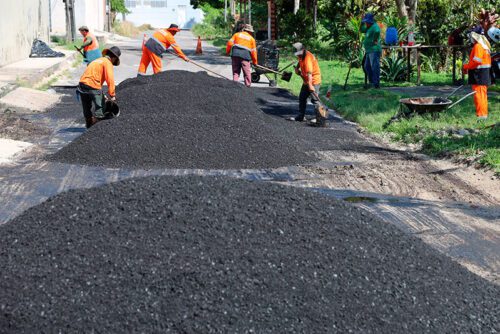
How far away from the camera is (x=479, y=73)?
1391cm

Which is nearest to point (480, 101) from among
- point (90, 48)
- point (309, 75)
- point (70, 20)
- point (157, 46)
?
point (309, 75)

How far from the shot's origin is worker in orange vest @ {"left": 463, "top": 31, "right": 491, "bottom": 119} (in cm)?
1384

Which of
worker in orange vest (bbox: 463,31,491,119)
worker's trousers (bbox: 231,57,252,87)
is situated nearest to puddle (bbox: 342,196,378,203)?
worker in orange vest (bbox: 463,31,491,119)

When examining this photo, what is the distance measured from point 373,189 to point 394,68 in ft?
39.1

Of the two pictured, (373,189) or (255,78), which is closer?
(373,189)

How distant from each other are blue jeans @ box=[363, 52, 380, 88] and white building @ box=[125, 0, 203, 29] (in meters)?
73.0

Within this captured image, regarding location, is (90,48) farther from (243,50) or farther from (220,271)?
(220,271)

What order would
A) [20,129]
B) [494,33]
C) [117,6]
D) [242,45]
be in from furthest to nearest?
1. [117,6]
2. [242,45]
3. [494,33]
4. [20,129]

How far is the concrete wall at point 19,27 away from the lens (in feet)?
78.7

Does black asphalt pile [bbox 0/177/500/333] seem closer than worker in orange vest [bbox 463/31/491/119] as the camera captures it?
Yes

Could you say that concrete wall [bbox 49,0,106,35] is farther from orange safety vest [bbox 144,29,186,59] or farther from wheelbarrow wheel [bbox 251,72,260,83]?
orange safety vest [bbox 144,29,186,59]

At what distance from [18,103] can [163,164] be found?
715cm

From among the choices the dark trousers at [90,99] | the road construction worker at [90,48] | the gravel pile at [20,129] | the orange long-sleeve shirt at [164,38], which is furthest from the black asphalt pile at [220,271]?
the road construction worker at [90,48]

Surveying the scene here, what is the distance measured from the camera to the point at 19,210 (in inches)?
326
